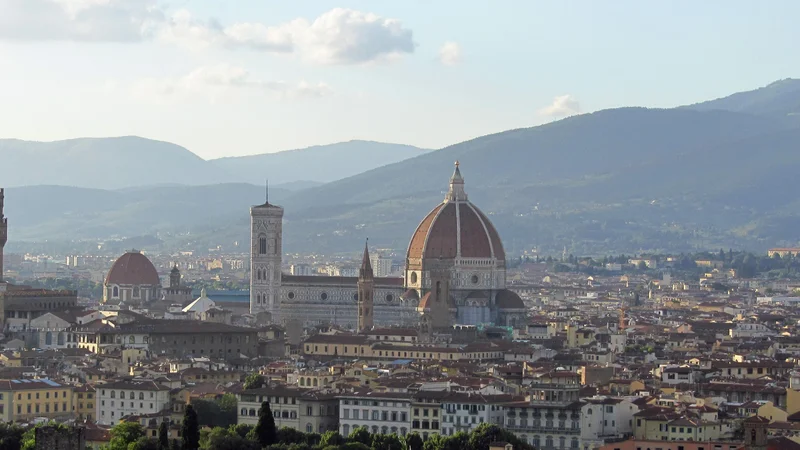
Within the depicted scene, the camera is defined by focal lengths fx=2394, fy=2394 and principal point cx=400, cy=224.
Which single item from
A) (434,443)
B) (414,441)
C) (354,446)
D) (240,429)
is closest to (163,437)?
(240,429)

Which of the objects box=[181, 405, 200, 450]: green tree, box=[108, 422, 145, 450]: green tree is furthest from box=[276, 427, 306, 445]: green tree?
box=[108, 422, 145, 450]: green tree

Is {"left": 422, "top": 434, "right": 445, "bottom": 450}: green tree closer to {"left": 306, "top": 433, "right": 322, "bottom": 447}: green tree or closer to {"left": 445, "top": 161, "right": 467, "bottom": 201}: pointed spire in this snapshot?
{"left": 306, "top": 433, "right": 322, "bottom": 447}: green tree

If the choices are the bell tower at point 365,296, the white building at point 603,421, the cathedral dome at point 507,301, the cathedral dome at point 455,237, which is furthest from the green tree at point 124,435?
the cathedral dome at point 455,237

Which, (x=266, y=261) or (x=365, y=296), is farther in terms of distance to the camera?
(x=266, y=261)

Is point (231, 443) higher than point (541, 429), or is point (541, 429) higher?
point (541, 429)

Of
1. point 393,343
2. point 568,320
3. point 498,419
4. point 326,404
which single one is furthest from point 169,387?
point 568,320

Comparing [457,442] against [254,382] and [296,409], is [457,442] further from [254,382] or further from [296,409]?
[254,382]

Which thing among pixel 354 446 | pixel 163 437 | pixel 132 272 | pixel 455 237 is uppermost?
pixel 455 237
